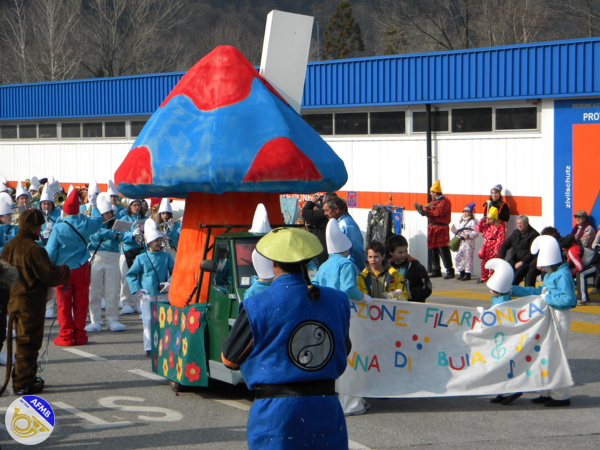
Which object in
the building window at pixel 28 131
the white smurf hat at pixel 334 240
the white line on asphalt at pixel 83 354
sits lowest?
the white line on asphalt at pixel 83 354

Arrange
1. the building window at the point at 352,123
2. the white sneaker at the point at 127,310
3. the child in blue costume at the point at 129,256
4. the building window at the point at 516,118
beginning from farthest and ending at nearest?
the building window at the point at 352,123, the building window at the point at 516,118, the white sneaker at the point at 127,310, the child in blue costume at the point at 129,256

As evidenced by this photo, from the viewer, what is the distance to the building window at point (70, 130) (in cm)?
2330

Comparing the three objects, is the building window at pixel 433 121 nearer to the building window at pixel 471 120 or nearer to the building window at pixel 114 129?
the building window at pixel 471 120

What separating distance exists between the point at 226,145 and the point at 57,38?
47893 millimetres

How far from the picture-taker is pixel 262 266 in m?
6.11

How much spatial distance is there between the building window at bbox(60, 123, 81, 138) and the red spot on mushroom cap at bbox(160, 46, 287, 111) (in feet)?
52.8

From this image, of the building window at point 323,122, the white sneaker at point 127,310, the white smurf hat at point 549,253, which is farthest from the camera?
the building window at point 323,122

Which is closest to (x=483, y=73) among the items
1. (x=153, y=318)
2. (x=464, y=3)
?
(x=153, y=318)

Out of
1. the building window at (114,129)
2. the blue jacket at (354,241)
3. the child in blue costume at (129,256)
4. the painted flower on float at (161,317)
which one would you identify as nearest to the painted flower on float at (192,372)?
the painted flower on float at (161,317)

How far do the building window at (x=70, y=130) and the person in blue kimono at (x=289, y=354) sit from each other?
68.2ft

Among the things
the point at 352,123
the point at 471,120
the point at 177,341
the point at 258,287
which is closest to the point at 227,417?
the point at 177,341

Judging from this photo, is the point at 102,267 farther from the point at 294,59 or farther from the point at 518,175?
the point at 518,175

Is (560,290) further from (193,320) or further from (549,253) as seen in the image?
(193,320)

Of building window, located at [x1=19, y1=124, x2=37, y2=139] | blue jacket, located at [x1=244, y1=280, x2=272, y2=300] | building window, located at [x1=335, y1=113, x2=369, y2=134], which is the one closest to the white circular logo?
blue jacket, located at [x1=244, y1=280, x2=272, y2=300]
